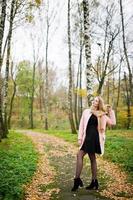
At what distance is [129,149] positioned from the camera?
16.1 metres

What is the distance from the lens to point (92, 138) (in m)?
8.91

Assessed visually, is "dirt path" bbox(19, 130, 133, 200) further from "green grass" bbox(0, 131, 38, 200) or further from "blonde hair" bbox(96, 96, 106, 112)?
"blonde hair" bbox(96, 96, 106, 112)

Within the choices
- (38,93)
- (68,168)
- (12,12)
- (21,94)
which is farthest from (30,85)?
(68,168)

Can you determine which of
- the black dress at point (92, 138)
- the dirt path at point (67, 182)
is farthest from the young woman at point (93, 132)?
the dirt path at point (67, 182)

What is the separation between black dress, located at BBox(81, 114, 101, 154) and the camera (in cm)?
888

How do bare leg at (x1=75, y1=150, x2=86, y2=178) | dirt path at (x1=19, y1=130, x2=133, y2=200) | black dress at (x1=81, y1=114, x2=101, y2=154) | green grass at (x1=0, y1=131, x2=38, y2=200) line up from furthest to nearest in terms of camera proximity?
black dress at (x1=81, y1=114, x2=101, y2=154) < bare leg at (x1=75, y1=150, x2=86, y2=178) < dirt path at (x1=19, y1=130, x2=133, y2=200) < green grass at (x1=0, y1=131, x2=38, y2=200)

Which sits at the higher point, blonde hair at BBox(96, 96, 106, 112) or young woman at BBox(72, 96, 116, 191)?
blonde hair at BBox(96, 96, 106, 112)

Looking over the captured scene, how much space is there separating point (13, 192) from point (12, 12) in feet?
54.7

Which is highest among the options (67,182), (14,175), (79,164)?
(79,164)

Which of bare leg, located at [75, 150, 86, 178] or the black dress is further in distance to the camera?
the black dress

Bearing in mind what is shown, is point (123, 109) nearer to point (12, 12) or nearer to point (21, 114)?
point (21, 114)

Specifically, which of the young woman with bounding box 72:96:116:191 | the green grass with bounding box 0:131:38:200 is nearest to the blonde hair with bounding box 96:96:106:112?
the young woman with bounding box 72:96:116:191

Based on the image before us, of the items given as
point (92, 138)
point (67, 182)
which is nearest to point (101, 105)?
point (92, 138)

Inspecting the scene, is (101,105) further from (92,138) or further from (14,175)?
(14,175)
